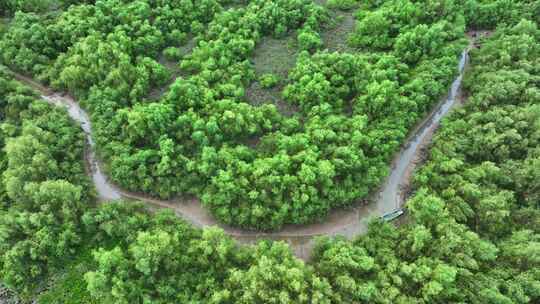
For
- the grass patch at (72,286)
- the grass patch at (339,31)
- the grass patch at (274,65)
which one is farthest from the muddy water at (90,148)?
the grass patch at (339,31)

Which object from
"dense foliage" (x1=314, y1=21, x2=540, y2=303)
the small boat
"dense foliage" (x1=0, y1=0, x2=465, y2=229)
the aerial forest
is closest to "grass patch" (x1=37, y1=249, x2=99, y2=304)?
the aerial forest

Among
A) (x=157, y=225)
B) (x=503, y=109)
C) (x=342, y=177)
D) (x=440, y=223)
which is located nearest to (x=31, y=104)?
(x=157, y=225)

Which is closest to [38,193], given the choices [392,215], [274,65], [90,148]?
[90,148]

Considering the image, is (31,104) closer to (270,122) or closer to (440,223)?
(270,122)

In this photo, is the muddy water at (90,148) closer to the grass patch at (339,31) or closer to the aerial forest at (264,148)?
the aerial forest at (264,148)

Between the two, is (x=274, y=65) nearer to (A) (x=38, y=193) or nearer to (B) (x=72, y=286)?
(A) (x=38, y=193)

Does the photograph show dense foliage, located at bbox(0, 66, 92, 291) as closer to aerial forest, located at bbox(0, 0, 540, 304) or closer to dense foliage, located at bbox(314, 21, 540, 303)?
aerial forest, located at bbox(0, 0, 540, 304)
